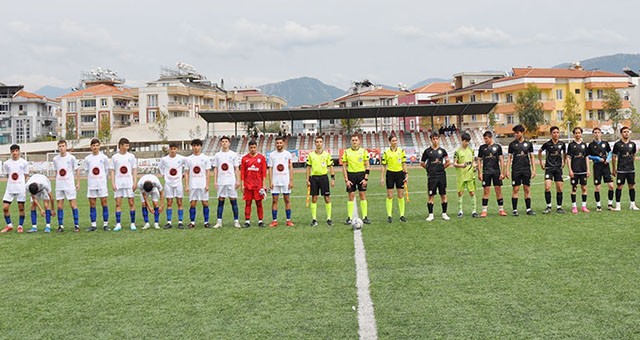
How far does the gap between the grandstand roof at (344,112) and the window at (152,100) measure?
32731 mm

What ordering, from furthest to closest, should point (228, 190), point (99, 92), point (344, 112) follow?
point (99, 92) → point (344, 112) → point (228, 190)

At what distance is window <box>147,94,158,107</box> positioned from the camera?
246 feet

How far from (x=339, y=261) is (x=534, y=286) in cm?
263

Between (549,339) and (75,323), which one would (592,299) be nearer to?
(549,339)

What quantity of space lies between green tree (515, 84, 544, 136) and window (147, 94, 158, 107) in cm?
4550

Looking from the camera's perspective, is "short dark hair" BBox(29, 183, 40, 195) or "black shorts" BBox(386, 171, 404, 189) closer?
"short dark hair" BBox(29, 183, 40, 195)

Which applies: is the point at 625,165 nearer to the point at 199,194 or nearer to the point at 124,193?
the point at 199,194

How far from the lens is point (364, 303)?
220 inches

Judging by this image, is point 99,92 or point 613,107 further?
point 99,92

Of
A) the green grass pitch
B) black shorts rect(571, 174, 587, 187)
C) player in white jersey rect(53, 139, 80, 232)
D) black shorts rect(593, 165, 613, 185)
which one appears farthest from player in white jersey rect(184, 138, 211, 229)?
black shorts rect(593, 165, 613, 185)

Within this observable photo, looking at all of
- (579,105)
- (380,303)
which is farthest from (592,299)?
(579,105)

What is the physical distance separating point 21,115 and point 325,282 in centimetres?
8702

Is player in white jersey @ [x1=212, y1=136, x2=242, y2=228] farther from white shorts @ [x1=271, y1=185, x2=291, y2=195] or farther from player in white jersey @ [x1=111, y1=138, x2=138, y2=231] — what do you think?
player in white jersey @ [x1=111, y1=138, x2=138, y2=231]

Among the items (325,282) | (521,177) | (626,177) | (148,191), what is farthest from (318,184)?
(626,177)
